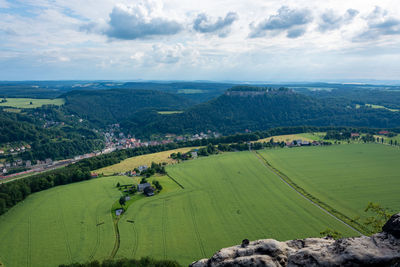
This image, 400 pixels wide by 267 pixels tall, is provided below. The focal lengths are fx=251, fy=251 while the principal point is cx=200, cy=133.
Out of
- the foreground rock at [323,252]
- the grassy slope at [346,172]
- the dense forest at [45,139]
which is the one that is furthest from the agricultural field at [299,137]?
the foreground rock at [323,252]

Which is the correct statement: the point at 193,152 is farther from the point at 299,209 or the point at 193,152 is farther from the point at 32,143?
the point at 32,143

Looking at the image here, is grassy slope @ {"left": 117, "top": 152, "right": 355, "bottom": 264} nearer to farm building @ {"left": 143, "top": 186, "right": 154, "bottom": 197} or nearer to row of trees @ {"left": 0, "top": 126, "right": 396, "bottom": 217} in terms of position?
farm building @ {"left": 143, "top": 186, "right": 154, "bottom": 197}

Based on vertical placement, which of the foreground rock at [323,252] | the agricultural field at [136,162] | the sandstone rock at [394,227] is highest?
the sandstone rock at [394,227]

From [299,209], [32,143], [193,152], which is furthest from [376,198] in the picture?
[32,143]

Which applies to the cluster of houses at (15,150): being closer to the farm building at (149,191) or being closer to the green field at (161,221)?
the green field at (161,221)

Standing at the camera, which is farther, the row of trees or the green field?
the row of trees

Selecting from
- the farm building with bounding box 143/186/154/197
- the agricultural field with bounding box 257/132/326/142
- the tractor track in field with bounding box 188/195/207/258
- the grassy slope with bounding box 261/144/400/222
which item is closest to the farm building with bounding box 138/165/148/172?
the farm building with bounding box 143/186/154/197
